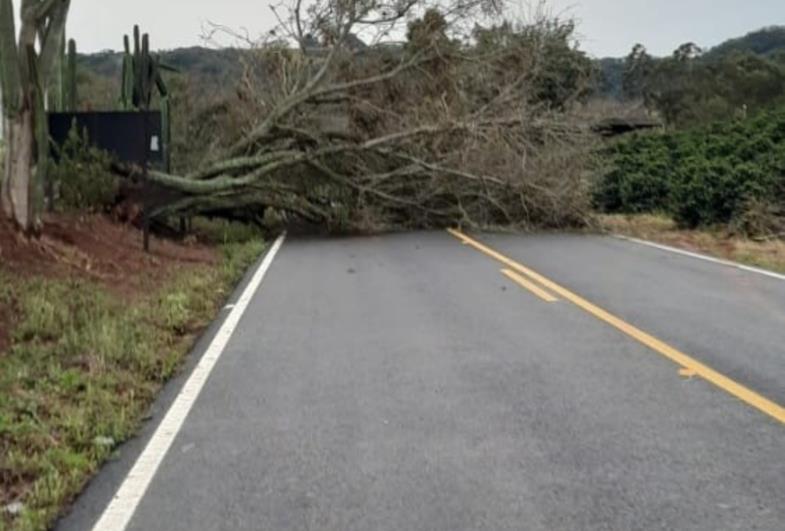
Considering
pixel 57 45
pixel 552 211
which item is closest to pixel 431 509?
pixel 57 45

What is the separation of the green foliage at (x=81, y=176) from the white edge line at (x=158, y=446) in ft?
26.3

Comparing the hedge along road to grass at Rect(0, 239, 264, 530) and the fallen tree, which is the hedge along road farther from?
the fallen tree

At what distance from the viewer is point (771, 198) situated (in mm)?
19719

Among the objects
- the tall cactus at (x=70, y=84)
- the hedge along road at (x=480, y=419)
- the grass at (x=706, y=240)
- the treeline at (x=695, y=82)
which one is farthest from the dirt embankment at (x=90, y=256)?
the treeline at (x=695, y=82)

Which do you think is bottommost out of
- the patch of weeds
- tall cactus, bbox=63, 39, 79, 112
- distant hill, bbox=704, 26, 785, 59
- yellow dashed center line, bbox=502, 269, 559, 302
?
the patch of weeds

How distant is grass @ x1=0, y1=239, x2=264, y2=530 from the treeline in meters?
32.4

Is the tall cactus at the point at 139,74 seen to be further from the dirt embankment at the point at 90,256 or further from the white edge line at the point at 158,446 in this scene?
the white edge line at the point at 158,446

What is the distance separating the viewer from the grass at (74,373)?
4.70m

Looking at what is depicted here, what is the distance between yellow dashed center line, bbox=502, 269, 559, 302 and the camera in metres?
10.5

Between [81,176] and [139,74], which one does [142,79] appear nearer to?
[139,74]

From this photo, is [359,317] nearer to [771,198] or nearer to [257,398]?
[257,398]

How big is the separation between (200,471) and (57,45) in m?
9.96

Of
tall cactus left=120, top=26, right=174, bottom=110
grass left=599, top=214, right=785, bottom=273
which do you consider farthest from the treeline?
tall cactus left=120, top=26, right=174, bottom=110

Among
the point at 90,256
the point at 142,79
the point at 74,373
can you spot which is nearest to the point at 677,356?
the point at 74,373
